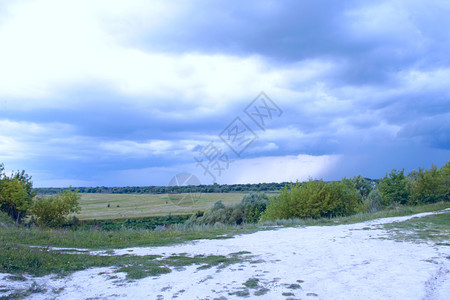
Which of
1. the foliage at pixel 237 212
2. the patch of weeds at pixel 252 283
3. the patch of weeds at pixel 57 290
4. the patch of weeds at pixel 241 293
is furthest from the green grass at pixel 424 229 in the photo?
the foliage at pixel 237 212

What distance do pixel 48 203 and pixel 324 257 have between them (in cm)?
2030

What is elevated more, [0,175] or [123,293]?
[0,175]

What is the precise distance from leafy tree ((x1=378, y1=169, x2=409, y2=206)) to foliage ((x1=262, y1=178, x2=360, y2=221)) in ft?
38.5

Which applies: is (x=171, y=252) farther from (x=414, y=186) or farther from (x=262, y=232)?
(x=414, y=186)

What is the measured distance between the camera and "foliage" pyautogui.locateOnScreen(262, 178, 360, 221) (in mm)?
24261

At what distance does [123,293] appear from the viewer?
5918 millimetres

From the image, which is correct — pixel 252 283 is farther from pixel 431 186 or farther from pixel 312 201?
pixel 431 186

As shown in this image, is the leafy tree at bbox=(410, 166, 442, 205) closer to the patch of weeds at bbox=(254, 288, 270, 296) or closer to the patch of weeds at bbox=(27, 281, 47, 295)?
the patch of weeds at bbox=(254, 288, 270, 296)

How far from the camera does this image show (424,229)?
13203 millimetres

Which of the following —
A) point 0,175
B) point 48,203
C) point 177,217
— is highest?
point 0,175

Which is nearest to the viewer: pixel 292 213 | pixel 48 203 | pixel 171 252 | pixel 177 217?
pixel 171 252

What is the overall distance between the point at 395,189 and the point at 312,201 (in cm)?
1605

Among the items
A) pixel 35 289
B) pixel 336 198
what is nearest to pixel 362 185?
pixel 336 198

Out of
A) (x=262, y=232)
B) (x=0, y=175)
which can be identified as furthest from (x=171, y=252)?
(x=0, y=175)
